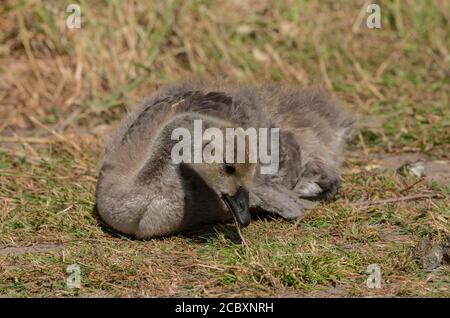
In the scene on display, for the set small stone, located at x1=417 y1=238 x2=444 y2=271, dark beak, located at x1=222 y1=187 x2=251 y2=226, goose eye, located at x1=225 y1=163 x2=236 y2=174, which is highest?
goose eye, located at x1=225 y1=163 x2=236 y2=174

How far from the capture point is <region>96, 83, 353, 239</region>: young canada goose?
551 centimetres

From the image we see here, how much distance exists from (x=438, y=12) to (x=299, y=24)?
61.4 inches

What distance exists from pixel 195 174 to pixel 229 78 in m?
3.58

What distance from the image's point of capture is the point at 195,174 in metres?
5.56

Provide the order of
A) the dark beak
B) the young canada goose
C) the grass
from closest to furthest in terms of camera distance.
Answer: the grass, the dark beak, the young canada goose

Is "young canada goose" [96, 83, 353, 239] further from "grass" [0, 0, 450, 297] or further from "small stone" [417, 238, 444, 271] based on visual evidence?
"small stone" [417, 238, 444, 271]

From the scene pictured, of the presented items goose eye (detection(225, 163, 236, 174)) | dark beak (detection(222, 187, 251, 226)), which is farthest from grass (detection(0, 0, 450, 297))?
goose eye (detection(225, 163, 236, 174))

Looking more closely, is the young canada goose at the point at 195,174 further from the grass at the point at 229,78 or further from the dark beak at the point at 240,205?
the grass at the point at 229,78

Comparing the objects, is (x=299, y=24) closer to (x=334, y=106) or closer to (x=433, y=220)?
(x=334, y=106)

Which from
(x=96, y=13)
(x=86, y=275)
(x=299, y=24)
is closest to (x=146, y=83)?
(x=96, y=13)

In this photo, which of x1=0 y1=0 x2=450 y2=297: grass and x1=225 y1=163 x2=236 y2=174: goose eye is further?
x1=225 y1=163 x2=236 y2=174: goose eye

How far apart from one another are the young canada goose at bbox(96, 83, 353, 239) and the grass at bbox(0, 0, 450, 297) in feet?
0.45

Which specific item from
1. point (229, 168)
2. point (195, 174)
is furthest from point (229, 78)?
point (229, 168)

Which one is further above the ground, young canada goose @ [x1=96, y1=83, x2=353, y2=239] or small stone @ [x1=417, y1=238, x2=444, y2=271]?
young canada goose @ [x1=96, y1=83, x2=353, y2=239]
